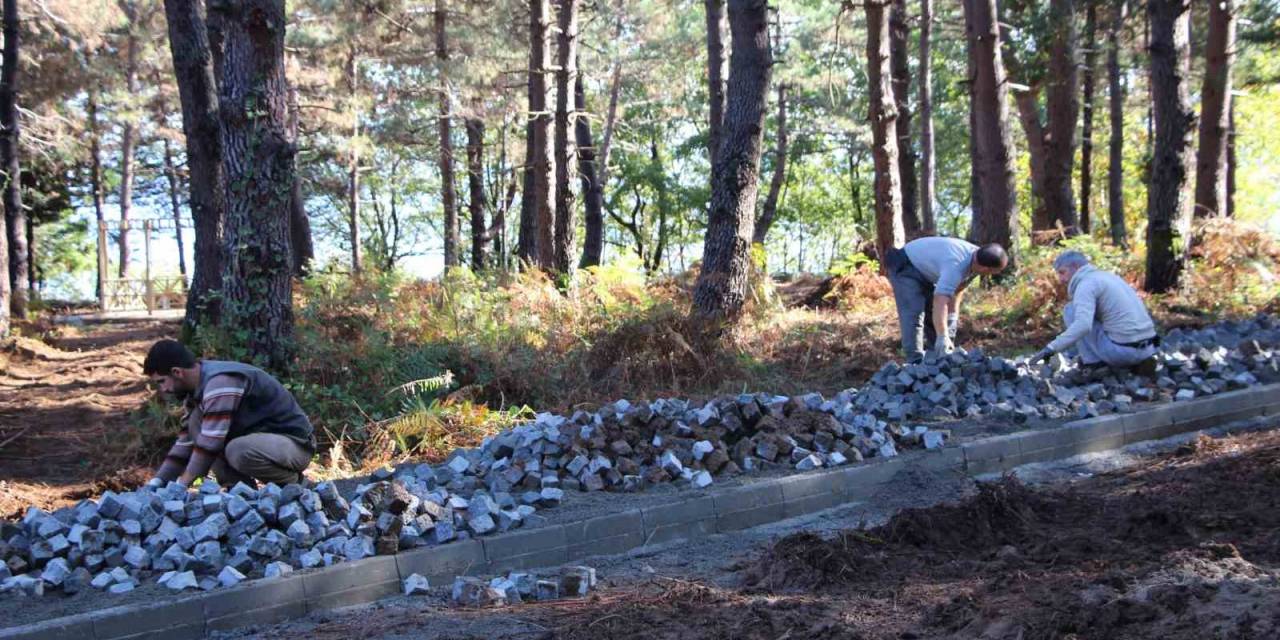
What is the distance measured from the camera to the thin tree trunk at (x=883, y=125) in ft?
54.7

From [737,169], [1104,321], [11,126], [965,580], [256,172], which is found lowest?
[965,580]


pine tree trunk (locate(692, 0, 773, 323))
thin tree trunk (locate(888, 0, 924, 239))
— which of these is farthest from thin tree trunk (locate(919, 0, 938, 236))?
pine tree trunk (locate(692, 0, 773, 323))

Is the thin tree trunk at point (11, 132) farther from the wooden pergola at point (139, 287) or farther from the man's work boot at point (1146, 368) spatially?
the man's work boot at point (1146, 368)

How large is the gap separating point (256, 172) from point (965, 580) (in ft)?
24.8

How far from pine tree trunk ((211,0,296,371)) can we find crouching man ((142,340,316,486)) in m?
3.34

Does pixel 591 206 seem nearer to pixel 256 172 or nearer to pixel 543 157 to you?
pixel 543 157

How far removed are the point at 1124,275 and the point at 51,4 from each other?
20218 millimetres

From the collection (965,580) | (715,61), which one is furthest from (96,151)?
(965,580)

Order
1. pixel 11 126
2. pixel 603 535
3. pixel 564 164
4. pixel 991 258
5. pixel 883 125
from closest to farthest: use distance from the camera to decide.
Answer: pixel 603 535 → pixel 991 258 → pixel 883 125 → pixel 564 164 → pixel 11 126

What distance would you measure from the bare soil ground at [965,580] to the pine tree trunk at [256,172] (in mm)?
5576

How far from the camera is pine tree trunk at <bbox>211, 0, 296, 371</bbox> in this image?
32.1 ft

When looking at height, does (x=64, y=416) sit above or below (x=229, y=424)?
below

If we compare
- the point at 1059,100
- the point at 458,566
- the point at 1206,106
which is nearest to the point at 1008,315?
the point at 1206,106

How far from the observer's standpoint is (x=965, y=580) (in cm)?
476
